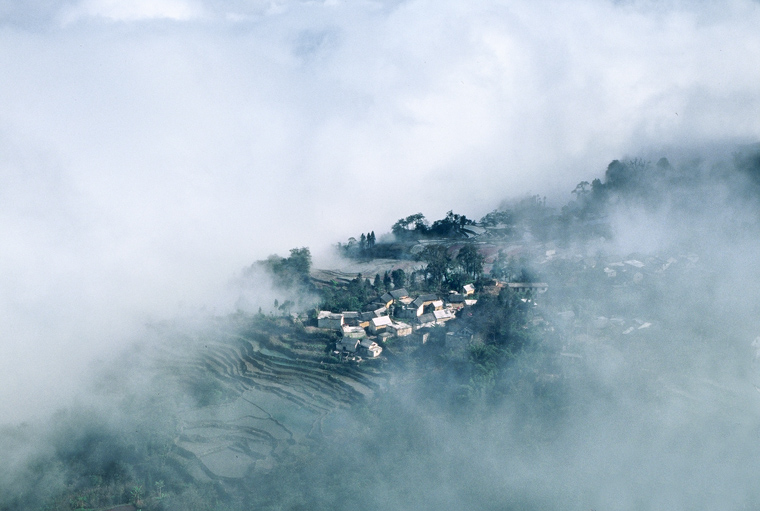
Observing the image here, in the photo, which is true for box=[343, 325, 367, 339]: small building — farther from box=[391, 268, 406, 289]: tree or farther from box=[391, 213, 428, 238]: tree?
box=[391, 213, 428, 238]: tree

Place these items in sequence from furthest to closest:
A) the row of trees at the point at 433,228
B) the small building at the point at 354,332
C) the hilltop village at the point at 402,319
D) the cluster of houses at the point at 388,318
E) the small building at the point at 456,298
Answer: the row of trees at the point at 433,228 → the small building at the point at 456,298 → the small building at the point at 354,332 → the cluster of houses at the point at 388,318 → the hilltop village at the point at 402,319

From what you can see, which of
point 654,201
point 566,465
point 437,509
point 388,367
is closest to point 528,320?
point 388,367

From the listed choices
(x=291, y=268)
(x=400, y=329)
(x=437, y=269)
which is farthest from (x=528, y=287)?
(x=291, y=268)

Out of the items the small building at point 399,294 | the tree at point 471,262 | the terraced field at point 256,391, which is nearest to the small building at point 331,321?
the terraced field at point 256,391

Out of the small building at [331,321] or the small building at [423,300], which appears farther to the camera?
the small building at [423,300]

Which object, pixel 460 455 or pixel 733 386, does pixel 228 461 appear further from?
pixel 733 386

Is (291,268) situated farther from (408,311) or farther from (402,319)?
(408,311)

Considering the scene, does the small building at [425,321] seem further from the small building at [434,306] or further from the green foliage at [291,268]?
the green foliage at [291,268]
